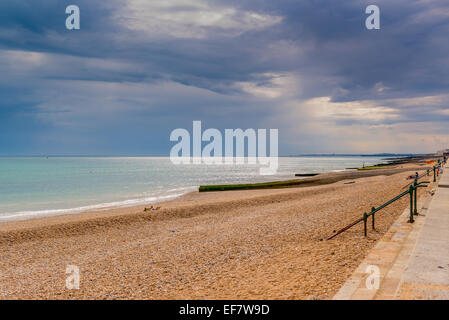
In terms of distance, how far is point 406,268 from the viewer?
5941mm

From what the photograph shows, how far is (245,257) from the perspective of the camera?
9.61 meters

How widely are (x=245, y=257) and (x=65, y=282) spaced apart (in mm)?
5220

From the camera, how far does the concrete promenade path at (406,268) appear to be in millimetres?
4973

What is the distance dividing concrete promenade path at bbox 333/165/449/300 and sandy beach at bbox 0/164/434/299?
63 centimetres

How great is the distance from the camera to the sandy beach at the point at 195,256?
7176 millimetres

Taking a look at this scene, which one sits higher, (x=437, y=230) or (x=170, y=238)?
(x=437, y=230)

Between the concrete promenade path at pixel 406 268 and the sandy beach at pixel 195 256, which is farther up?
the concrete promenade path at pixel 406 268

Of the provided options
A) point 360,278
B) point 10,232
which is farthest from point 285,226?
point 10,232

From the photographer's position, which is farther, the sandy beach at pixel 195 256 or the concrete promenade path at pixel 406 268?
the sandy beach at pixel 195 256

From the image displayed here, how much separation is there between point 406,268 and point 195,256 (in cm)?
619

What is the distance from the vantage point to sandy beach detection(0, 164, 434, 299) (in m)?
7.18

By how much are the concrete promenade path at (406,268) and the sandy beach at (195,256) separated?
627 mm

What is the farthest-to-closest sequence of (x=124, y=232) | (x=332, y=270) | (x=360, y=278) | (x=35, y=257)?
(x=124, y=232) → (x=35, y=257) → (x=332, y=270) → (x=360, y=278)
